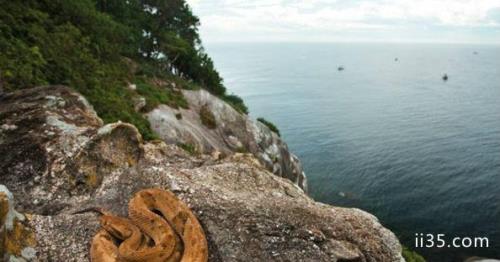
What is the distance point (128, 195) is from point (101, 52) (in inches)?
1236

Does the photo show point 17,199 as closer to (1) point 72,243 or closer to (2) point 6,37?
(1) point 72,243

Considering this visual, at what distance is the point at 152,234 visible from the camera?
12078mm

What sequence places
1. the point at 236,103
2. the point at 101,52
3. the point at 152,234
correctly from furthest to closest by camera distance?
the point at 236,103
the point at 101,52
the point at 152,234

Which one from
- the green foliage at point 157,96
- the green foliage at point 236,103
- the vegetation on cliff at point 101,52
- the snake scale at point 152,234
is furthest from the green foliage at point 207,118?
the snake scale at point 152,234

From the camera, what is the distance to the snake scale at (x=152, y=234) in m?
11.1

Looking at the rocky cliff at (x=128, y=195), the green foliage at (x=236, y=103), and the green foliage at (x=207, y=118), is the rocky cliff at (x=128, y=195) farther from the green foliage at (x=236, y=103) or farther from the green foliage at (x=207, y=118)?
the green foliage at (x=236, y=103)

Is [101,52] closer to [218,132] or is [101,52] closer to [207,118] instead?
[207,118]

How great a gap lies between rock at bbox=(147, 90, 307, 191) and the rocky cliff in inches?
705

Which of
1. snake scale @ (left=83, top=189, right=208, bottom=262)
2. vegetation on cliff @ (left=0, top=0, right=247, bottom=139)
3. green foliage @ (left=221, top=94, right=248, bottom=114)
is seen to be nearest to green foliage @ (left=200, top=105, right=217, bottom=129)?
vegetation on cliff @ (left=0, top=0, right=247, bottom=139)

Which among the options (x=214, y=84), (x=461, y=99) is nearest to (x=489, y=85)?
(x=461, y=99)

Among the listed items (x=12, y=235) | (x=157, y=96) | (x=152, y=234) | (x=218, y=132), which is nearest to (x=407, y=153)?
(x=218, y=132)

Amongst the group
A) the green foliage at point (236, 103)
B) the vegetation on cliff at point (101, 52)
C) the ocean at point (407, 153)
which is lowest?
the ocean at point (407, 153)

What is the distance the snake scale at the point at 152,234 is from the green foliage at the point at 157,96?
1019 inches

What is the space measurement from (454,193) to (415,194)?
625 centimetres
